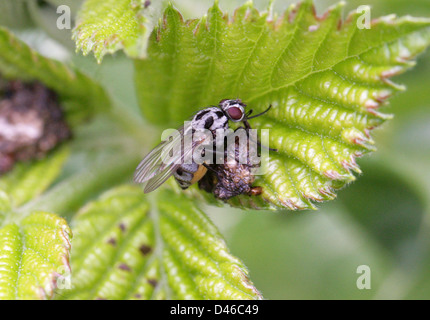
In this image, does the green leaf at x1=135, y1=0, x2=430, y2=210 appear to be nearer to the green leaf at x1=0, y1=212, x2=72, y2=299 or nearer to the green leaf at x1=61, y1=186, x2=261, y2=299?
the green leaf at x1=61, y1=186, x2=261, y2=299

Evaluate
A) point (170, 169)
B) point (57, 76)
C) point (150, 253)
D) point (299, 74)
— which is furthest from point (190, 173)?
point (57, 76)

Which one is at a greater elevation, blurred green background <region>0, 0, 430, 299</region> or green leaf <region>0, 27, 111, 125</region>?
green leaf <region>0, 27, 111, 125</region>

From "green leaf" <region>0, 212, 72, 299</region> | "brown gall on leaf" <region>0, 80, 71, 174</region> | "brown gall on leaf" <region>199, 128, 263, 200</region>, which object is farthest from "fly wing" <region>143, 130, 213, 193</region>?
"brown gall on leaf" <region>0, 80, 71, 174</region>

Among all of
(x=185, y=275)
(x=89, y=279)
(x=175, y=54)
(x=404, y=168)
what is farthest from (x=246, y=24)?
(x=404, y=168)

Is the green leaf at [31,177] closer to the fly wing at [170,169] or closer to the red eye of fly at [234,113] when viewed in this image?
the fly wing at [170,169]

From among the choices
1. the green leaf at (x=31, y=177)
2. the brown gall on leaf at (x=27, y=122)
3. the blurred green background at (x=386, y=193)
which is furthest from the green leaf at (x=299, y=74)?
the blurred green background at (x=386, y=193)

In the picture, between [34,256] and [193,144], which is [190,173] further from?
[34,256]
